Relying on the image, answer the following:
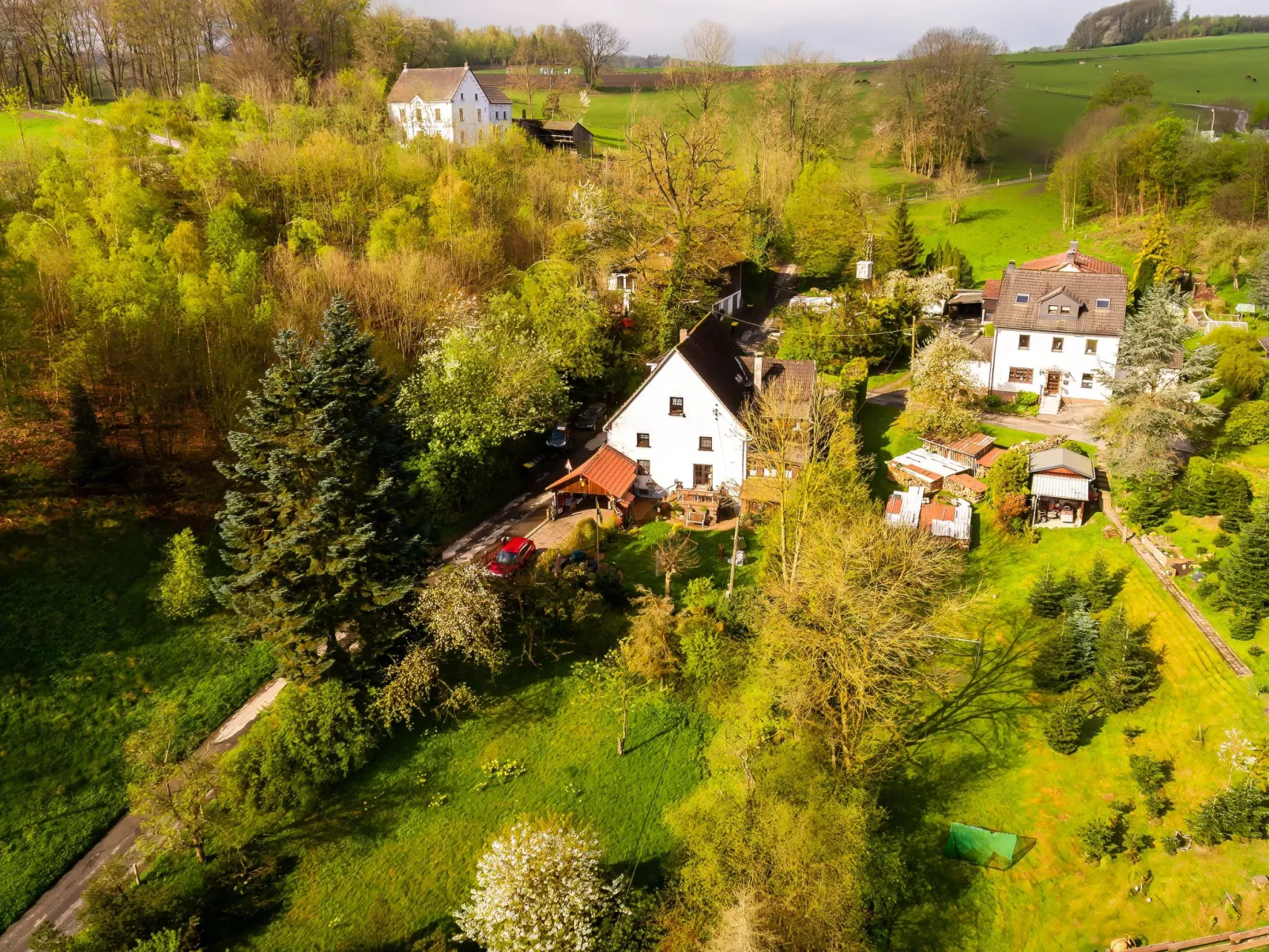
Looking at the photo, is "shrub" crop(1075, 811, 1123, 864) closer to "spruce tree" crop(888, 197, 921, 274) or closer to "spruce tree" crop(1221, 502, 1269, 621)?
"spruce tree" crop(1221, 502, 1269, 621)

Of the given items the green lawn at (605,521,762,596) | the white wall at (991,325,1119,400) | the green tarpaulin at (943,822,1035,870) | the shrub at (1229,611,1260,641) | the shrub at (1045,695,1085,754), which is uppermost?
the white wall at (991,325,1119,400)

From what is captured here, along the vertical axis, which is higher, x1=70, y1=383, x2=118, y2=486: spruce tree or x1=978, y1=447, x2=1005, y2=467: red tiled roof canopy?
x1=70, y1=383, x2=118, y2=486: spruce tree

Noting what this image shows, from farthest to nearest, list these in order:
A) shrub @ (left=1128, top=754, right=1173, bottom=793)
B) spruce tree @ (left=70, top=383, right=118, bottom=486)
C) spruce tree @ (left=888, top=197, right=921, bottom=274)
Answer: spruce tree @ (left=888, top=197, right=921, bottom=274)
spruce tree @ (left=70, top=383, right=118, bottom=486)
shrub @ (left=1128, top=754, right=1173, bottom=793)

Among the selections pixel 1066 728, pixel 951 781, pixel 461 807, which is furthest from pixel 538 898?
pixel 1066 728

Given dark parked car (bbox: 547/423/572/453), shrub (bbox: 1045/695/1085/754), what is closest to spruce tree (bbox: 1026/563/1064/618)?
shrub (bbox: 1045/695/1085/754)

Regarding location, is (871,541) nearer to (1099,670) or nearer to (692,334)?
(1099,670)

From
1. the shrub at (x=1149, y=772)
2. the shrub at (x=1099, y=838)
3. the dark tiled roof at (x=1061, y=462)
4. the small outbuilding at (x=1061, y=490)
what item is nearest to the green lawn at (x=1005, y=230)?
the dark tiled roof at (x=1061, y=462)
